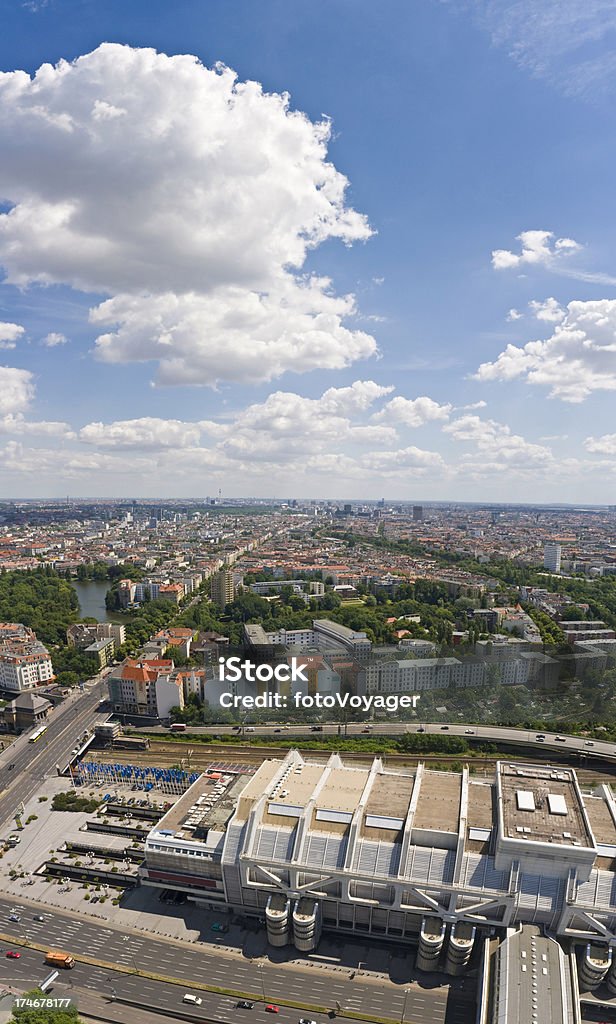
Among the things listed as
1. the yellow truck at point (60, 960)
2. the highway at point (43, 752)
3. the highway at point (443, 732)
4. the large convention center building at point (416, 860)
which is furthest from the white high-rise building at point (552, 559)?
the yellow truck at point (60, 960)

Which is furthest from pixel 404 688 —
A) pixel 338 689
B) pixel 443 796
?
pixel 443 796

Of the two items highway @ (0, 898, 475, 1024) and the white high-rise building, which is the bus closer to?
highway @ (0, 898, 475, 1024)

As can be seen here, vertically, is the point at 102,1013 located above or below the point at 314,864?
below

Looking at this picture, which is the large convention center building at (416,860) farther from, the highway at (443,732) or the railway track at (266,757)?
the highway at (443,732)

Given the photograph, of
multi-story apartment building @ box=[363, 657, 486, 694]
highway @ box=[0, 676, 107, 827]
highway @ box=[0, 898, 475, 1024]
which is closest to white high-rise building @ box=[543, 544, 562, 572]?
multi-story apartment building @ box=[363, 657, 486, 694]

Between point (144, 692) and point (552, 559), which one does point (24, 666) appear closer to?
point (144, 692)

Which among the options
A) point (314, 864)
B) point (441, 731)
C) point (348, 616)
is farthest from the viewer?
point (348, 616)

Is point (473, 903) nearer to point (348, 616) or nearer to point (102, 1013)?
point (102, 1013)
